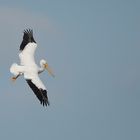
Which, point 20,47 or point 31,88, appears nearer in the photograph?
point 31,88

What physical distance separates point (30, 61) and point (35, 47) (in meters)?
1.69

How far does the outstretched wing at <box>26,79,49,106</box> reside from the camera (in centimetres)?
3753

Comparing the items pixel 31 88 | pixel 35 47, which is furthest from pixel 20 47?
pixel 31 88

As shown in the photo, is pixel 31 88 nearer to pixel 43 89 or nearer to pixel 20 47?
pixel 43 89

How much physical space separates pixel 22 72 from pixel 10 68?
52 centimetres

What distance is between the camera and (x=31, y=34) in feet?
136

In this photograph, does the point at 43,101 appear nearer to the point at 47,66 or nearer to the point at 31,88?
the point at 31,88

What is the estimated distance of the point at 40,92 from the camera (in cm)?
3797

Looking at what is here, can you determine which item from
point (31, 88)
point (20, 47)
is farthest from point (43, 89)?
point (20, 47)

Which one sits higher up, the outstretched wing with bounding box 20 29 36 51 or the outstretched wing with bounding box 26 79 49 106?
the outstretched wing with bounding box 20 29 36 51

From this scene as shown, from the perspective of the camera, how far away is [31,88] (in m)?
38.2

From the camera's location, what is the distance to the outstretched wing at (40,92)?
123 feet

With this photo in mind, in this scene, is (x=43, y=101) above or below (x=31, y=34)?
below

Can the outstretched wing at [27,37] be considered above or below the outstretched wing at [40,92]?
above
